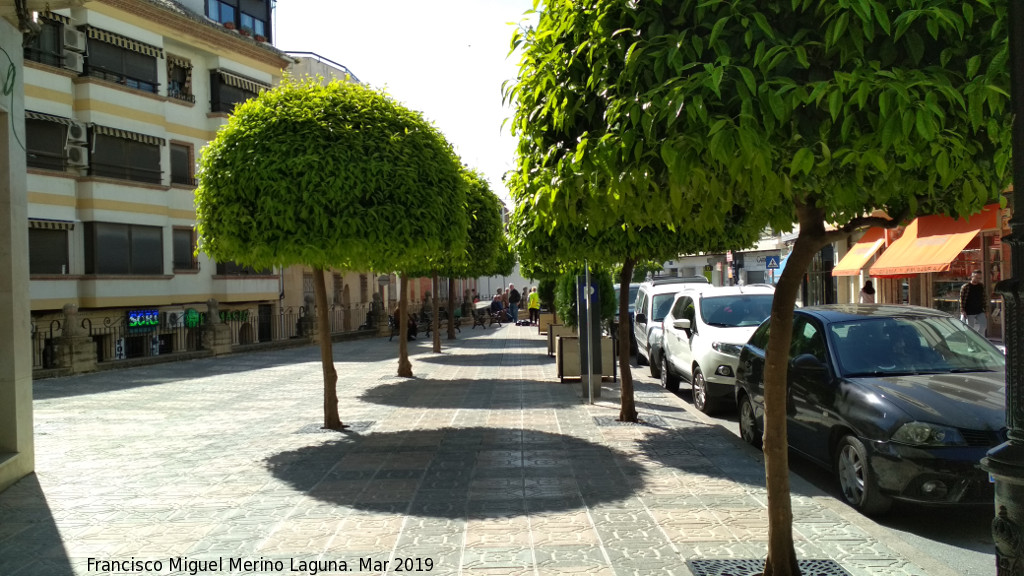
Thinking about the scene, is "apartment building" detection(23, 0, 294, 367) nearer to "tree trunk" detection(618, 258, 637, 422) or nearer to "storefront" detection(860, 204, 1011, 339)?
"tree trunk" detection(618, 258, 637, 422)

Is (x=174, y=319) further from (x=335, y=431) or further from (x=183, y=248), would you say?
(x=335, y=431)

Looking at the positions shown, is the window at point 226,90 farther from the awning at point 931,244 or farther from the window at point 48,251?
the awning at point 931,244

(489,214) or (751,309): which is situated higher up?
(489,214)

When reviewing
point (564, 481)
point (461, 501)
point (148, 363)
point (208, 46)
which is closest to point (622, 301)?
point (564, 481)

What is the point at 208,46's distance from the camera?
29484mm

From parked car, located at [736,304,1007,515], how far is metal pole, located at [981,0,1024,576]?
2.44 meters

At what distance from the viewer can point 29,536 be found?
5.81 meters

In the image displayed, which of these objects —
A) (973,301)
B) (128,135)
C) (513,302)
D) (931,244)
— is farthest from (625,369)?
(513,302)

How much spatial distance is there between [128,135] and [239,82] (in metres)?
6.06

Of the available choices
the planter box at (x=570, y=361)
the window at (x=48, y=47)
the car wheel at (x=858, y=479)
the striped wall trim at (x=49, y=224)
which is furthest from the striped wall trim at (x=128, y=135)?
the car wheel at (x=858, y=479)

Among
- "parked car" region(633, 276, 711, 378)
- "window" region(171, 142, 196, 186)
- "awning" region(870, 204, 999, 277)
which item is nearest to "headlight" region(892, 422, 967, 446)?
"parked car" region(633, 276, 711, 378)

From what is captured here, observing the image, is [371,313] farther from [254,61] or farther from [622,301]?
[622,301]

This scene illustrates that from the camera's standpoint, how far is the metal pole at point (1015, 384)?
279 centimetres

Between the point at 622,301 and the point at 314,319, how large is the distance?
21355mm
